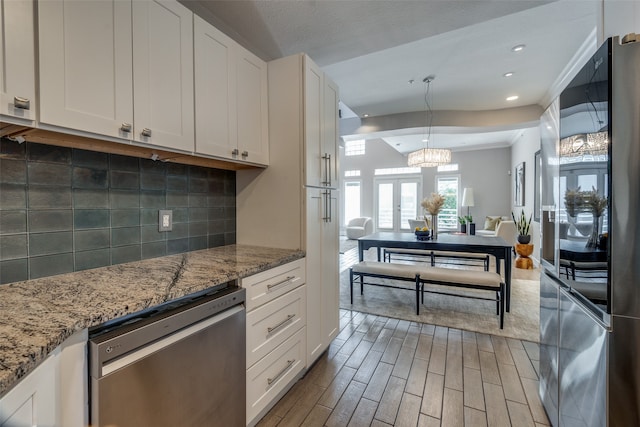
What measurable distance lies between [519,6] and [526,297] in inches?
126

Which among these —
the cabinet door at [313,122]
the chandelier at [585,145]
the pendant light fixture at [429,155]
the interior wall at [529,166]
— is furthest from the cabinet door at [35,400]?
the interior wall at [529,166]

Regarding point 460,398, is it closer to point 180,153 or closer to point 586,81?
point 586,81

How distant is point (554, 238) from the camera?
1431mm

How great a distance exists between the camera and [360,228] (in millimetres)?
8375

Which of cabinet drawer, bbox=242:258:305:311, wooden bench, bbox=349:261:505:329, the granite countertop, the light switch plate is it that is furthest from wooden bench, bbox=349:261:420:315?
the light switch plate

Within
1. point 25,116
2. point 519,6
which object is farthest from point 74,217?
point 519,6

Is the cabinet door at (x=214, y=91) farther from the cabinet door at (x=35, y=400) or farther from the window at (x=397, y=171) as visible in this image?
the window at (x=397, y=171)

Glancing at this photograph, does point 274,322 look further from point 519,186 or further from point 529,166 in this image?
point 519,186

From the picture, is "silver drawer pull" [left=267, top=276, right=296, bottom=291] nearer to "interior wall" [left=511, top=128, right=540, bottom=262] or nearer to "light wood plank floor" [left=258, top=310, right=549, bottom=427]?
"light wood plank floor" [left=258, top=310, right=549, bottom=427]

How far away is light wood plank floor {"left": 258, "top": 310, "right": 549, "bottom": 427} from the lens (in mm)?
1570

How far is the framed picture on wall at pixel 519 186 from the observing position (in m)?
6.10

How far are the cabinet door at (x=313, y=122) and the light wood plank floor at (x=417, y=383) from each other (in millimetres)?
1361

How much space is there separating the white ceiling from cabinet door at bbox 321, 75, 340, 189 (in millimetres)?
354

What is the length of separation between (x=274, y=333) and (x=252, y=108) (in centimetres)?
143
